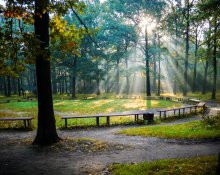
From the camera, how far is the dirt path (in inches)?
306

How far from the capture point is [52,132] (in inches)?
440

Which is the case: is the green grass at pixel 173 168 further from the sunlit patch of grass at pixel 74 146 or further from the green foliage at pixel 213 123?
the green foliage at pixel 213 123

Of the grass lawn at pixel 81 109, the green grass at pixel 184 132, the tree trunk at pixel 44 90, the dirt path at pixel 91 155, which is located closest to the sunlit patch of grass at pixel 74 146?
the dirt path at pixel 91 155

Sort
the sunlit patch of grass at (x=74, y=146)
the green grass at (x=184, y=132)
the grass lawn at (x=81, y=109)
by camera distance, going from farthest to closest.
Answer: the grass lawn at (x=81, y=109) → the green grass at (x=184, y=132) → the sunlit patch of grass at (x=74, y=146)

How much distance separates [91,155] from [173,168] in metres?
3.44

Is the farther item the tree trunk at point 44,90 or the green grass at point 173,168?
the tree trunk at point 44,90

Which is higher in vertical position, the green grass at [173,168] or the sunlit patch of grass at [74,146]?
the green grass at [173,168]

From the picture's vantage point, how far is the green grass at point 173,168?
6.64m

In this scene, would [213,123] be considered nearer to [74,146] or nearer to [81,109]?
[74,146]

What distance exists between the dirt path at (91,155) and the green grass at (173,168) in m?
0.87

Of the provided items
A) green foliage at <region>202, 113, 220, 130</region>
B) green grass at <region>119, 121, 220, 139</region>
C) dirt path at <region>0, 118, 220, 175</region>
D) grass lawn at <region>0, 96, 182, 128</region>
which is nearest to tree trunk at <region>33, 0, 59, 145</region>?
dirt path at <region>0, 118, 220, 175</region>

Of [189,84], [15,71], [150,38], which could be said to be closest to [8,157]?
[15,71]

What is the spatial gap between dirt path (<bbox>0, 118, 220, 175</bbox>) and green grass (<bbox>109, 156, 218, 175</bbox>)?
0.87 meters

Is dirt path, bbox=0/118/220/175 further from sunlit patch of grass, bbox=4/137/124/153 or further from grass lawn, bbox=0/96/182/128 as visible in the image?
grass lawn, bbox=0/96/182/128
